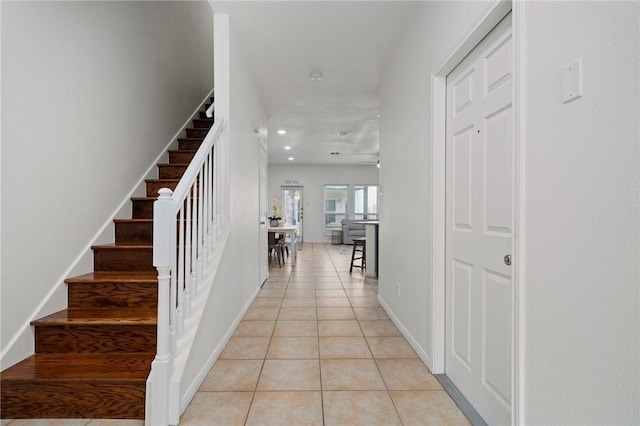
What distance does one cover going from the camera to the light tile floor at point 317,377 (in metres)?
1.60

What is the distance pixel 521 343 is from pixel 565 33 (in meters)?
1.08

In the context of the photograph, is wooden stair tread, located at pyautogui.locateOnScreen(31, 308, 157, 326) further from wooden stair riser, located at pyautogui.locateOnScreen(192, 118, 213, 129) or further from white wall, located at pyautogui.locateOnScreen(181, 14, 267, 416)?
wooden stair riser, located at pyautogui.locateOnScreen(192, 118, 213, 129)

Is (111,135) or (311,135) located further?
(311,135)

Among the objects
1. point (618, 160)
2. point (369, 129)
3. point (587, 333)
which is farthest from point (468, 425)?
point (369, 129)

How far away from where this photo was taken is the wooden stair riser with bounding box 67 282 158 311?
205 centimetres

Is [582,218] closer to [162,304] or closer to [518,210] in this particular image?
[518,210]

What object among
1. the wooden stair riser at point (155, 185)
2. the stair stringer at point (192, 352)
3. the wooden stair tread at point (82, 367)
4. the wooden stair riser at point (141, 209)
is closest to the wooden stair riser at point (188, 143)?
the wooden stair riser at point (155, 185)

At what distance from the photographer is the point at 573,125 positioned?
952mm

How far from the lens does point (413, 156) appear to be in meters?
2.41

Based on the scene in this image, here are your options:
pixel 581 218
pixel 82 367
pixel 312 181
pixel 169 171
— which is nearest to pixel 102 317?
pixel 82 367

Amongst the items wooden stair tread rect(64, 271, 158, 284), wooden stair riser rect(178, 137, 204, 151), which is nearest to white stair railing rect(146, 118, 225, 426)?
wooden stair tread rect(64, 271, 158, 284)

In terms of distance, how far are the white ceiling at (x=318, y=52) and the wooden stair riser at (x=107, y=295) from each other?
2.23 m

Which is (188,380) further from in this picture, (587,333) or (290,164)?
(290,164)

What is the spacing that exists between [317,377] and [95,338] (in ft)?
4.44
